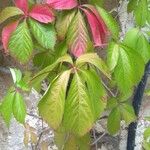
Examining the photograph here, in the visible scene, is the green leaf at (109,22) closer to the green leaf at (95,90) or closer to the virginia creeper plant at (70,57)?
the virginia creeper plant at (70,57)

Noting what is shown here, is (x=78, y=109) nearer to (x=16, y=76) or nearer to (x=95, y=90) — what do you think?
(x=95, y=90)

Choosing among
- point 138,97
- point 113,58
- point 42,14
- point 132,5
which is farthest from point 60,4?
point 138,97

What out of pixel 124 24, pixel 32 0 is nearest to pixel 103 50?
pixel 124 24

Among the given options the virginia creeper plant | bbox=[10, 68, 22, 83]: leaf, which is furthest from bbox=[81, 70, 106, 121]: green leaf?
bbox=[10, 68, 22, 83]: leaf

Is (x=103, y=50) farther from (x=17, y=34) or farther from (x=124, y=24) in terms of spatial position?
(x=17, y=34)

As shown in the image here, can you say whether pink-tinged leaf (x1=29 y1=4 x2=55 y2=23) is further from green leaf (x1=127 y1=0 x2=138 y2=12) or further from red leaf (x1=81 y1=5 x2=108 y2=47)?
green leaf (x1=127 y1=0 x2=138 y2=12)

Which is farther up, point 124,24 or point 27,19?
point 27,19

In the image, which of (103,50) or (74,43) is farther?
(103,50)
